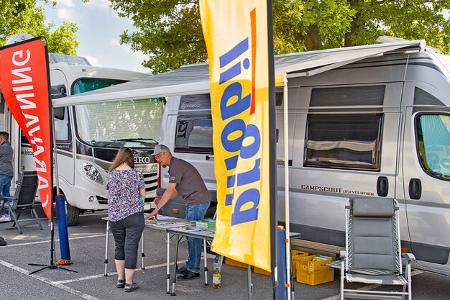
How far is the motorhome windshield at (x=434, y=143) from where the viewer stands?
19.6 feet

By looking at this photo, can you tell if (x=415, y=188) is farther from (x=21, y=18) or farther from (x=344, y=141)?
(x=21, y=18)

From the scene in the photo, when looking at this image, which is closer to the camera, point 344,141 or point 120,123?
point 344,141

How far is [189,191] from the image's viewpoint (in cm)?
675


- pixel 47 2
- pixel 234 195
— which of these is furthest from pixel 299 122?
pixel 47 2

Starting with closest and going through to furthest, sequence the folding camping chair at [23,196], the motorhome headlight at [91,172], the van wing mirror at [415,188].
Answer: the van wing mirror at [415,188] → the folding camping chair at [23,196] → the motorhome headlight at [91,172]

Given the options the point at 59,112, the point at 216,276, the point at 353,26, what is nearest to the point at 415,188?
the point at 216,276

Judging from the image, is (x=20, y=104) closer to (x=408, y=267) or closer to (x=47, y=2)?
(x=408, y=267)

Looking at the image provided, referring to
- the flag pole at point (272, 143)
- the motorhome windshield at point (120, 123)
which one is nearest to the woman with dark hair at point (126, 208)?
the flag pole at point (272, 143)

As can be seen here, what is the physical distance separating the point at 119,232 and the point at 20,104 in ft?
7.51

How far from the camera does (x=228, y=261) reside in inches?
303

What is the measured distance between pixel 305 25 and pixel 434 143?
5.50m

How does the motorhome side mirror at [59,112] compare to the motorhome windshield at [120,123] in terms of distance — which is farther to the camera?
the motorhome side mirror at [59,112]

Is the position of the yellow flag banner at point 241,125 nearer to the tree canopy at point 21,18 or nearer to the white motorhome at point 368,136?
the white motorhome at point 368,136

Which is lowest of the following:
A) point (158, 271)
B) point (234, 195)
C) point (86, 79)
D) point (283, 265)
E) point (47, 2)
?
point (158, 271)
